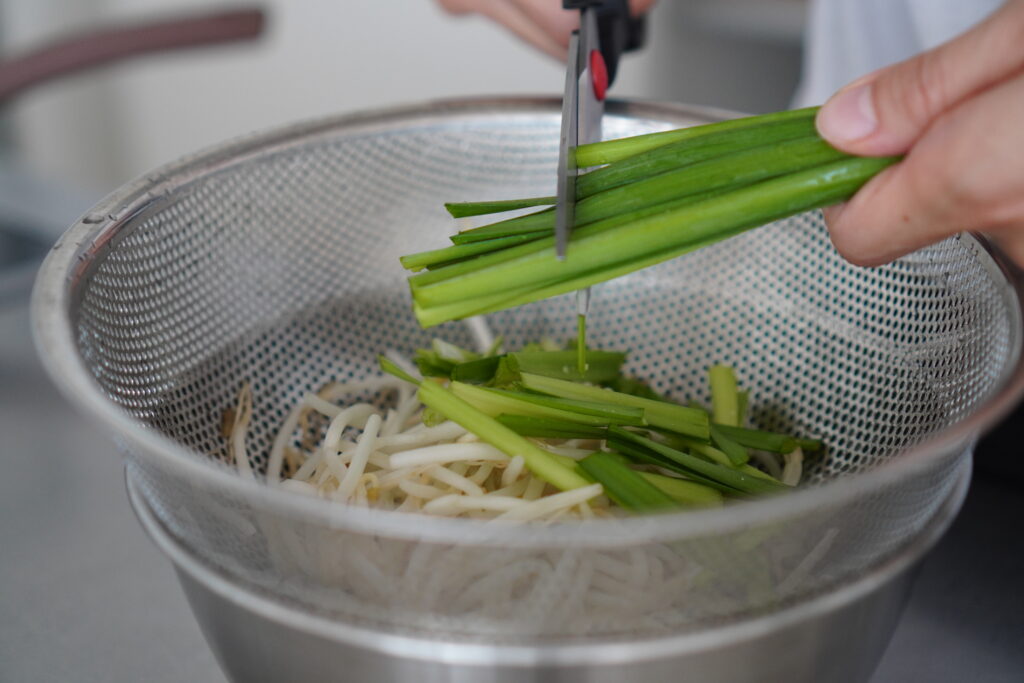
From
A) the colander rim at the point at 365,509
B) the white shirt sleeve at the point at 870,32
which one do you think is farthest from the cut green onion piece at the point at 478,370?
the white shirt sleeve at the point at 870,32

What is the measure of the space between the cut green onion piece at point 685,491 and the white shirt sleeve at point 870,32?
0.70 meters

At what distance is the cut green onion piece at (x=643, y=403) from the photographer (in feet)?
2.41

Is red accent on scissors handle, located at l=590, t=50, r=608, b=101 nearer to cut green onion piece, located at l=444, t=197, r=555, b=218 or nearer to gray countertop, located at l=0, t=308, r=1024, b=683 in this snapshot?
cut green onion piece, located at l=444, t=197, r=555, b=218

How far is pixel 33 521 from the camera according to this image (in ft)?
2.80

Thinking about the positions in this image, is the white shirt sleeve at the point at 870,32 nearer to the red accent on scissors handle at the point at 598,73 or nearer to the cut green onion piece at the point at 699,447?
the red accent on scissors handle at the point at 598,73

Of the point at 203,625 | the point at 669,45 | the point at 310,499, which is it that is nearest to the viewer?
the point at 310,499

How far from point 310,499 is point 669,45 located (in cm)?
220

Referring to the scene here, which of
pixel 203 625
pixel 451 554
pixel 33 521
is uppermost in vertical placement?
pixel 451 554

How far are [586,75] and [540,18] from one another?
0.63 feet

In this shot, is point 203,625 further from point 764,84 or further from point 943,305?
point 764,84

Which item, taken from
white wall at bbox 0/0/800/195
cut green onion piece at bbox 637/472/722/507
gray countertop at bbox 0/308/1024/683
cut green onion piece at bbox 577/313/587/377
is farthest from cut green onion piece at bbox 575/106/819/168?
white wall at bbox 0/0/800/195

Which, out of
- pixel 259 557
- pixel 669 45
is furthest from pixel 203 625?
pixel 669 45

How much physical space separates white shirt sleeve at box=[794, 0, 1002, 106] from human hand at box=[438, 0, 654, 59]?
0.39 meters

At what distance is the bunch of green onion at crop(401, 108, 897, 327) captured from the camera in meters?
0.61
